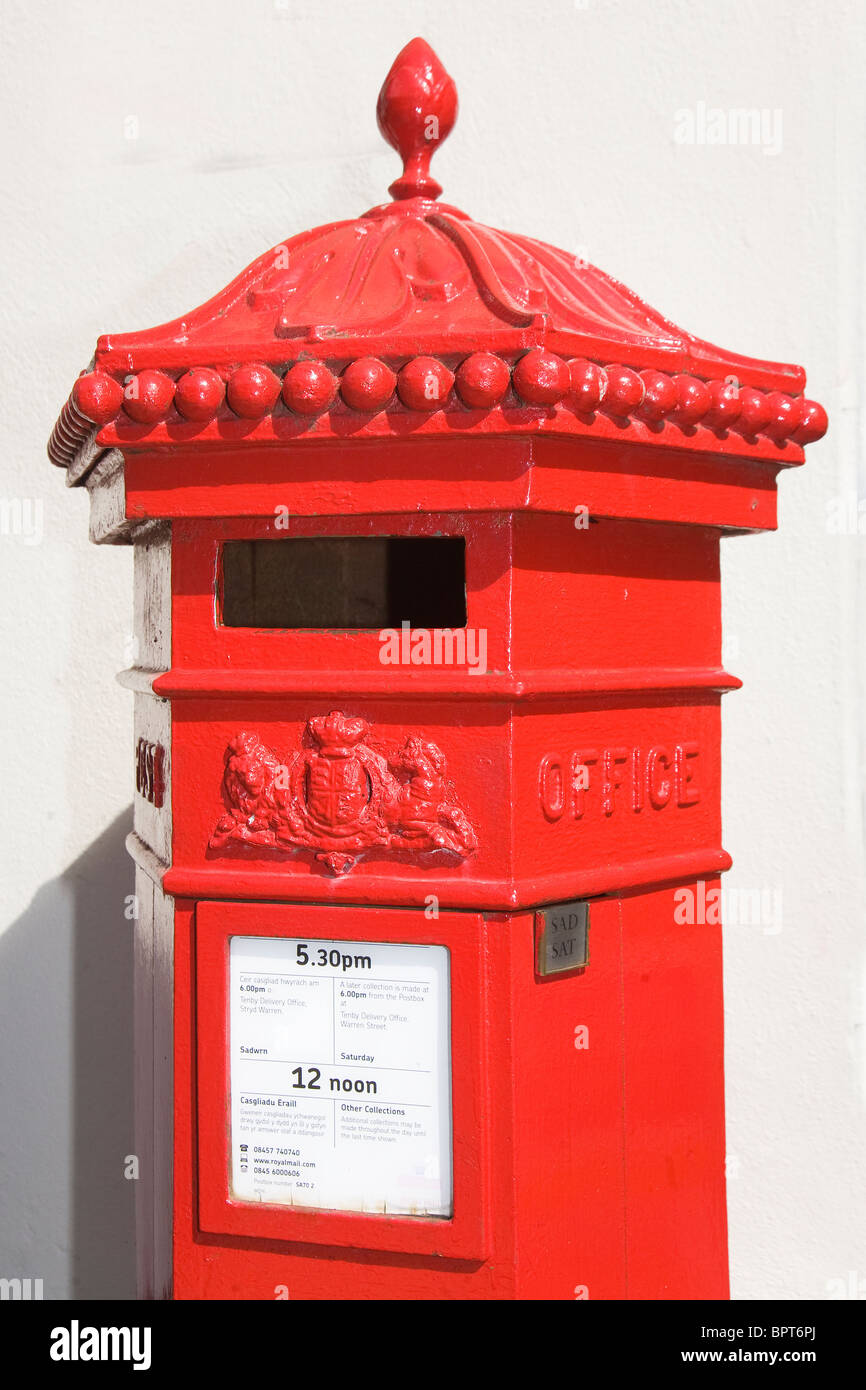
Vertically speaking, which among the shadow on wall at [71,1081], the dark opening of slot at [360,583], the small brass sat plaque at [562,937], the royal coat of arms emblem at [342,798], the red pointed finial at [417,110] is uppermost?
the red pointed finial at [417,110]

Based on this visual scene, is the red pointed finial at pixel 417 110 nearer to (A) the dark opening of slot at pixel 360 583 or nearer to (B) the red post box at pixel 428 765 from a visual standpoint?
(B) the red post box at pixel 428 765

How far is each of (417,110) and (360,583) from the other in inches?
29.2

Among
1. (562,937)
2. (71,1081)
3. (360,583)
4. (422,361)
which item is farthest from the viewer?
(71,1081)

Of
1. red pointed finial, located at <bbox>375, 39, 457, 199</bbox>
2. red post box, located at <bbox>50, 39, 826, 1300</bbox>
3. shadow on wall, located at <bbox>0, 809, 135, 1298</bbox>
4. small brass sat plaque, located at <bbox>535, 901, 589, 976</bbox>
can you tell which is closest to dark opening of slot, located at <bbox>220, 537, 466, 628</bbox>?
red post box, located at <bbox>50, 39, 826, 1300</bbox>

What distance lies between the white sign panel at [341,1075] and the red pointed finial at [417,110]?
984 mm

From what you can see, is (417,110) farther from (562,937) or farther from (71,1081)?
(71,1081)

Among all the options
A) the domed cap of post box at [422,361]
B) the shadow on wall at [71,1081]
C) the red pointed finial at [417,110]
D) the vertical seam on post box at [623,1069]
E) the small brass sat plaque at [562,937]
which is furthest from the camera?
the shadow on wall at [71,1081]

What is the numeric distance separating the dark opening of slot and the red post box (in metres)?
0.42

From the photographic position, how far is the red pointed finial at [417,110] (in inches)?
62.9

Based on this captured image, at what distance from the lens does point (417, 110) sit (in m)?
1.60

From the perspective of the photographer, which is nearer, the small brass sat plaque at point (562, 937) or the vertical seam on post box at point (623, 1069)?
the small brass sat plaque at point (562, 937)

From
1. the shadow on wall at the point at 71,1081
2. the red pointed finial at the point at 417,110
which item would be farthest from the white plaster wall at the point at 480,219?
the red pointed finial at the point at 417,110

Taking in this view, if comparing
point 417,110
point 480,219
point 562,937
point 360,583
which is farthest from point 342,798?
point 480,219

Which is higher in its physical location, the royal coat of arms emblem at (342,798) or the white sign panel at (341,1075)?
the royal coat of arms emblem at (342,798)
